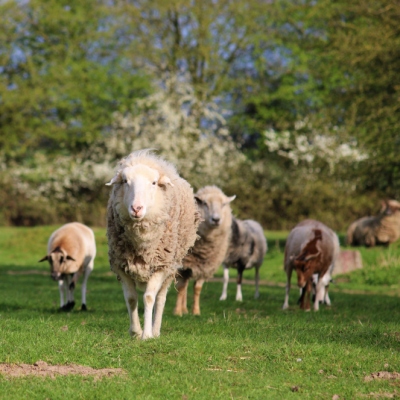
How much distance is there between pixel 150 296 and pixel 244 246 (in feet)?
23.1

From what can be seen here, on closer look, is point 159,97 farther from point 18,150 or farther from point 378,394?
point 378,394

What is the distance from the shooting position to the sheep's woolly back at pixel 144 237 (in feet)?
Result: 28.8

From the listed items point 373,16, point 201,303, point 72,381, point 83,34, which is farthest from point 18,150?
point 72,381

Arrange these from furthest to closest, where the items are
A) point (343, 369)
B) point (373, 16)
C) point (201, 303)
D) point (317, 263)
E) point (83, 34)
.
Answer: point (83, 34), point (373, 16), point (201, 303), point (317, 263), point (343, 369)

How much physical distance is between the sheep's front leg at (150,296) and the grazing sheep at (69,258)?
13.5 feet

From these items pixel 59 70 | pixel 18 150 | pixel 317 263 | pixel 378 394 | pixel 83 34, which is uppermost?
pixel 83 34

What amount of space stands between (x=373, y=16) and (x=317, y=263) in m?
12.6

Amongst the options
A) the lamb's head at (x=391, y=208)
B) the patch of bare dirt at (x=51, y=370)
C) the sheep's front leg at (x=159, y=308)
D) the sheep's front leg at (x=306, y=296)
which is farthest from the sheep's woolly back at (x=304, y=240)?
the lamb's head at (x=391, y=208)

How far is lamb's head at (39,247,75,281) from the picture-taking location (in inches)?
511

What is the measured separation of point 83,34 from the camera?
160 feet

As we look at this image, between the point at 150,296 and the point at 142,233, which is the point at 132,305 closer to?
the point at 150,296

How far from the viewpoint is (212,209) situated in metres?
13.4

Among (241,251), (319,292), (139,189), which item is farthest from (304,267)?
(139,189)

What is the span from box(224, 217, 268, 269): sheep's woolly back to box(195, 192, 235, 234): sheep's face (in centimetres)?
169
